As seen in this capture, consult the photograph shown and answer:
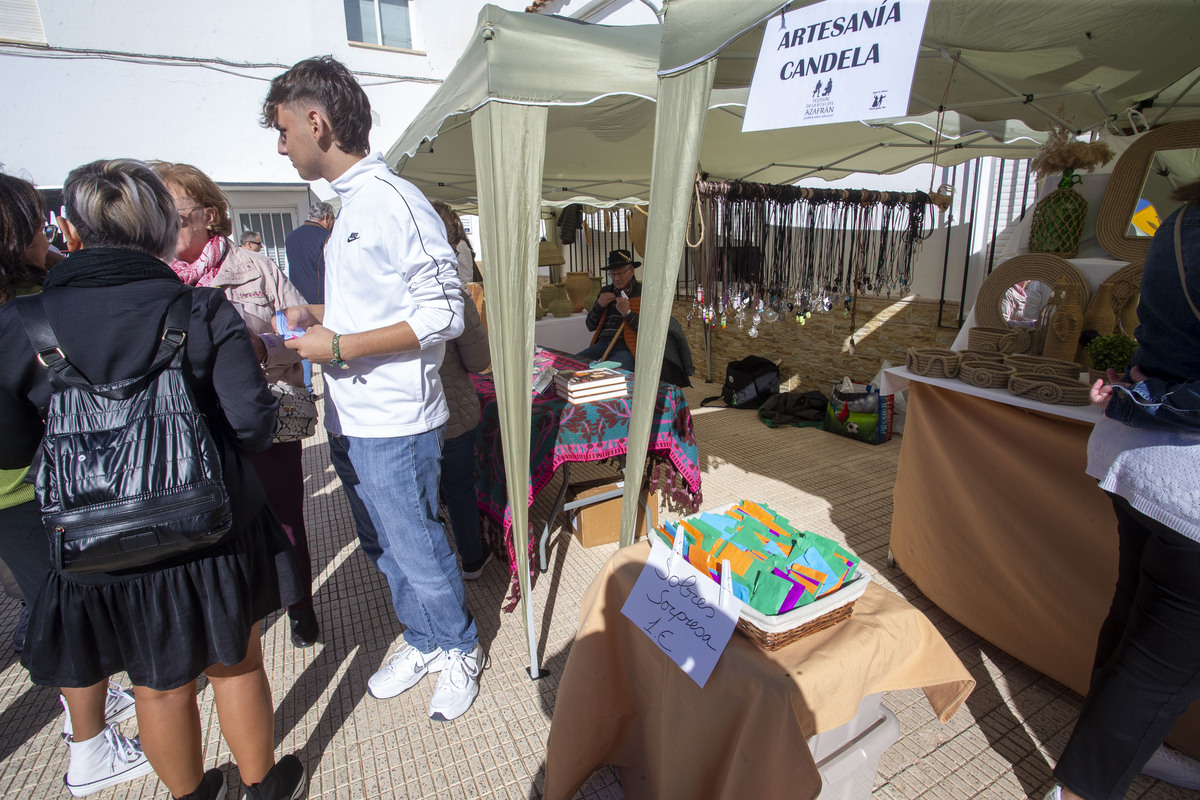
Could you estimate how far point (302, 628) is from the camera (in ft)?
7.46

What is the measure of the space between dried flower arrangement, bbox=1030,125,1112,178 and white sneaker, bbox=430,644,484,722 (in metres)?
3.07

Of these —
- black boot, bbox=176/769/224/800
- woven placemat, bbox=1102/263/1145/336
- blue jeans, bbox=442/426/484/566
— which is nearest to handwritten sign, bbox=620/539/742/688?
black boot, bbox=176/769/224/800

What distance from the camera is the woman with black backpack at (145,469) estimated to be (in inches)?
42.1

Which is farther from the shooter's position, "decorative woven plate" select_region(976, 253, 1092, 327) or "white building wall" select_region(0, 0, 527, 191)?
"white building wall" select_region(0, 0, 527, 191)

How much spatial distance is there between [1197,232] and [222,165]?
30.8 feet

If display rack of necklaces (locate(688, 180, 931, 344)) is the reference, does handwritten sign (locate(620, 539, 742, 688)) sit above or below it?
below

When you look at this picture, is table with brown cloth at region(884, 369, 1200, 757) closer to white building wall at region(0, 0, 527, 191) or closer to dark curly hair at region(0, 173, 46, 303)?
dark curly hair at region(0, 173, 46, 303)

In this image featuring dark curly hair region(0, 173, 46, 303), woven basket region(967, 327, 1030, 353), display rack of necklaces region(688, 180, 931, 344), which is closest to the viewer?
dark curly hair region(0, 173, 46, 303)

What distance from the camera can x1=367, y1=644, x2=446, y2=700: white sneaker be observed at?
1995 mm

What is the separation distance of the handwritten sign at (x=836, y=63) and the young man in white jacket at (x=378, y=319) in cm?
94

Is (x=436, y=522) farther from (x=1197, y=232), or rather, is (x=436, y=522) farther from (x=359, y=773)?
(x=1197, y=232)

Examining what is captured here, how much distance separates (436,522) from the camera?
1.79 metres

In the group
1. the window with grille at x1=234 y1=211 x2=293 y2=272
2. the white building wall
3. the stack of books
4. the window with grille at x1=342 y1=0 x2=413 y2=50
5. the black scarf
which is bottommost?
the stack of books

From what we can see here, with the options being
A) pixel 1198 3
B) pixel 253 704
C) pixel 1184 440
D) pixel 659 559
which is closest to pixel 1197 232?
pixel 1184 440
